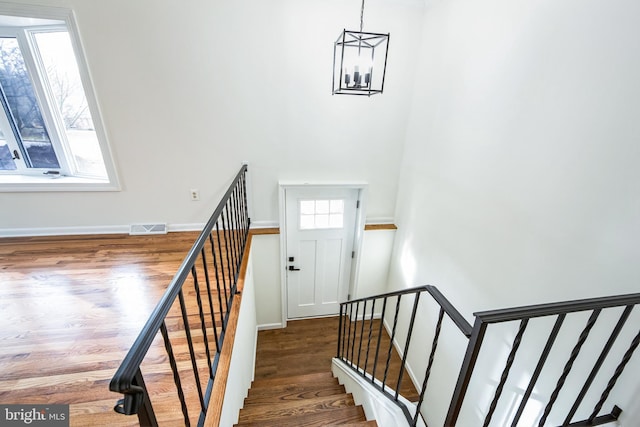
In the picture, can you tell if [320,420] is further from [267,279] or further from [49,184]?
[49,184]

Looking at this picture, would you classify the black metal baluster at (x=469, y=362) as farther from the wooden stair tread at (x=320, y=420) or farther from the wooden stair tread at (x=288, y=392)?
the wooden stair tread at (x=288, y=392)

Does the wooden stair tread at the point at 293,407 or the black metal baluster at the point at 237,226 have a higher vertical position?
the black metal baluster at the point at 237,226

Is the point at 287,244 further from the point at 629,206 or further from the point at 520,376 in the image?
the point at 629,206

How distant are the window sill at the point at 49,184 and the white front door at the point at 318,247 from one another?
6.51 ft

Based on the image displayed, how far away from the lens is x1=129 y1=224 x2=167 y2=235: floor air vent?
9.42 ft

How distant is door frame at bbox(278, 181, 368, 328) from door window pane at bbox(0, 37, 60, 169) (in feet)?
8.04

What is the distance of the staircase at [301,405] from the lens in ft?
6.63

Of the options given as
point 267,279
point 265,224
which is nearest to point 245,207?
point 265,224

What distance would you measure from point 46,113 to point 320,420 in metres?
3.80

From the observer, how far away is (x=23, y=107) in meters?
2.51

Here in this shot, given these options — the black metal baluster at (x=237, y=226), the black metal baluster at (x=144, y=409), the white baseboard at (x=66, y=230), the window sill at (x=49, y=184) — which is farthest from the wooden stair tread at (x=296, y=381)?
the window sill at (x=49, y=184)

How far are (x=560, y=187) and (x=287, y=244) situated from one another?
8.90 ft

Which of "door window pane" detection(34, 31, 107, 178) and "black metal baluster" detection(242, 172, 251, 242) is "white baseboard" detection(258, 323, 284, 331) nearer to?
"black metal baluster" detection(242, 172, 251, 242)

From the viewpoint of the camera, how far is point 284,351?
136 inches
